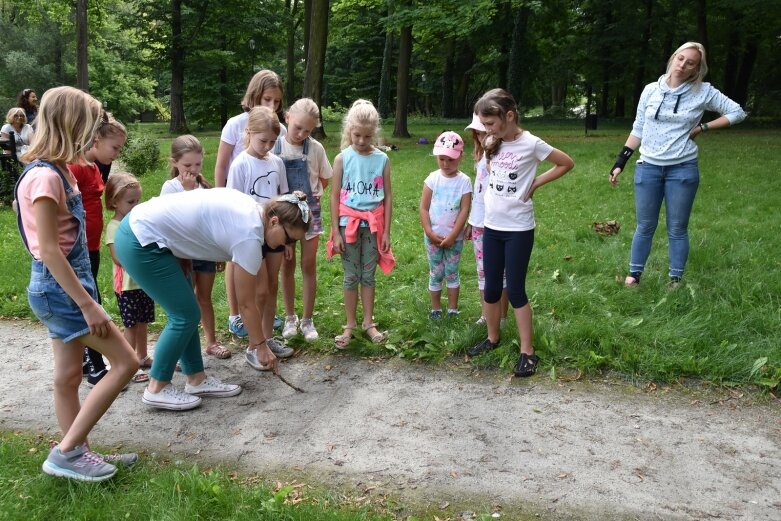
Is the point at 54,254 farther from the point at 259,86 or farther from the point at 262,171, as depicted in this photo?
the point at 259,86

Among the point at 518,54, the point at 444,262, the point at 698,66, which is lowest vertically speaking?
the point at 444,262

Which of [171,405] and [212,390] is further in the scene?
[212,390]

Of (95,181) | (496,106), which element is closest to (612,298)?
(496,106)

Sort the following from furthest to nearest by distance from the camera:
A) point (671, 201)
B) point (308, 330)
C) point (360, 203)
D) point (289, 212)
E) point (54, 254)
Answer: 1. point (671, 201)
2. point (308, 330)
3. point (360, 203)
4. point (289, 212)
5. point (54, 254)

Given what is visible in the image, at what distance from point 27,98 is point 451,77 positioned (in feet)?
92.2

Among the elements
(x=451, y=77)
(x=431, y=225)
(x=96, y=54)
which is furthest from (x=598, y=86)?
(x=431, y=225)

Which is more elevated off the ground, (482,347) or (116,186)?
(116,186)

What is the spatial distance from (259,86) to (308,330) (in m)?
1.82

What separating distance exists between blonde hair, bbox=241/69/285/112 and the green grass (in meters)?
1.77

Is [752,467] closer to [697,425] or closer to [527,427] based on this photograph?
[697,425]

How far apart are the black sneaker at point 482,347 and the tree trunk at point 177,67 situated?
27.9m

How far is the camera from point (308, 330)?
4742 mm

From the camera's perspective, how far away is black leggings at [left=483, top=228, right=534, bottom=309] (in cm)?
394

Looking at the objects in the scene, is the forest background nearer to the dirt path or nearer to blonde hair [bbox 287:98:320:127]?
blonde hair [bbox 287:98:320:127]
